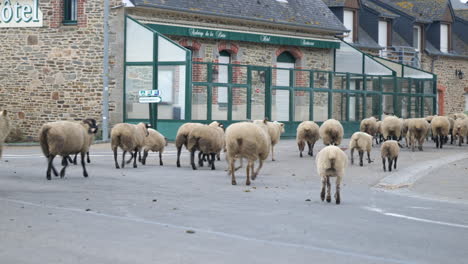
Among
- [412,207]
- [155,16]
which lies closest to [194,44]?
[155,16]

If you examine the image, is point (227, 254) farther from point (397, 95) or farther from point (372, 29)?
point (372, 29)

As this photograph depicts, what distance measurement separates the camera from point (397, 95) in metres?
41.7

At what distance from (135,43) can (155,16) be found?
160 centimetres

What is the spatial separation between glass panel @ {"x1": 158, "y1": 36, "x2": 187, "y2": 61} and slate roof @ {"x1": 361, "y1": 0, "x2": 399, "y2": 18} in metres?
20.1

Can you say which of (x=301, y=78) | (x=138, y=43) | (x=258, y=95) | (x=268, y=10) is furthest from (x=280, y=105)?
(x=138, y=43)

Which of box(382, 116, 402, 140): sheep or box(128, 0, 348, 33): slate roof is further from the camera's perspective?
box(128, 0, 348, 33): slate roof

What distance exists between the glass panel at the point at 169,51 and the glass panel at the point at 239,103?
3308mm

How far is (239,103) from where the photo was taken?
111 ft

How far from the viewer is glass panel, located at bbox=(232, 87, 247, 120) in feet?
109

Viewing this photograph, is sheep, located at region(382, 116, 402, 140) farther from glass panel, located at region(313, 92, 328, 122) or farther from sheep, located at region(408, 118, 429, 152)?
glass panel, located at region(313, 92, 328, 122)

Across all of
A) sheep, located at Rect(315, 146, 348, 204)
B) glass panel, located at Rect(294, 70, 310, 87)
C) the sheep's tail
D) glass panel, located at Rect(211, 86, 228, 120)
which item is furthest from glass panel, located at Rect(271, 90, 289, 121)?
sheep, located at Rect(315, 146, 348, 204)

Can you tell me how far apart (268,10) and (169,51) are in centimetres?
811

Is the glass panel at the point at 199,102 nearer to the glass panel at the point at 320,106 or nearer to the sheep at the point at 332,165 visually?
the glass panel at the point at 320,106

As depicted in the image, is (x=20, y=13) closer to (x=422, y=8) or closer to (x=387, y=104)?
(x=387, y=104)
